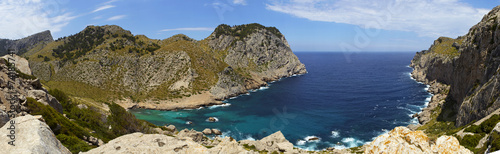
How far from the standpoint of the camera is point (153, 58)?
502 ft

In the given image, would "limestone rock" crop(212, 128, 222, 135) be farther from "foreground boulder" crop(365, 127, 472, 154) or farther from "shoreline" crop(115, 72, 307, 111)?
"foreground boulder" crop(365, 127, 472, 154)

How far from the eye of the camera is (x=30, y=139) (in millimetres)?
13500

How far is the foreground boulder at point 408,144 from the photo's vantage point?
9.98 meters

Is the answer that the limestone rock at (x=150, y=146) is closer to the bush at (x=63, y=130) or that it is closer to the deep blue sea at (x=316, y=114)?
the bush at (x=63, y=130)

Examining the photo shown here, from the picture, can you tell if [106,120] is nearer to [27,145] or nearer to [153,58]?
[27,145]

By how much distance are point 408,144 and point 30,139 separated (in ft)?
67.9

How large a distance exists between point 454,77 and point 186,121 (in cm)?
9935

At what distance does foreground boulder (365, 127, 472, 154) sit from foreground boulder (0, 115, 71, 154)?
17857 millimetres

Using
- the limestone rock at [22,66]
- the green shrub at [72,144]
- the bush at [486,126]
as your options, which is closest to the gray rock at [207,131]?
the limestone rock at [22,66]

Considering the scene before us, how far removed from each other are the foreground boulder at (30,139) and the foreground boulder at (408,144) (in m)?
17.9

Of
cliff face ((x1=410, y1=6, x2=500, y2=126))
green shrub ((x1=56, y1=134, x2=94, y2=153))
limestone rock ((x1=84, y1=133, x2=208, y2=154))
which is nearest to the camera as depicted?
limestone rock ((x1=84, y1=133, x2=208, y2=154))

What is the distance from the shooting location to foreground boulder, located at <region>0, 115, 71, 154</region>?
12637 millimetres

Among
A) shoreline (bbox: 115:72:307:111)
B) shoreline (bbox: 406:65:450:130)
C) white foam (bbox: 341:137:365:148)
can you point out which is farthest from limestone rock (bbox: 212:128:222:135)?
shoreline (bbox: 406:65:450:130)

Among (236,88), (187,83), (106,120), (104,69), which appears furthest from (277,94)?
(104,69)
